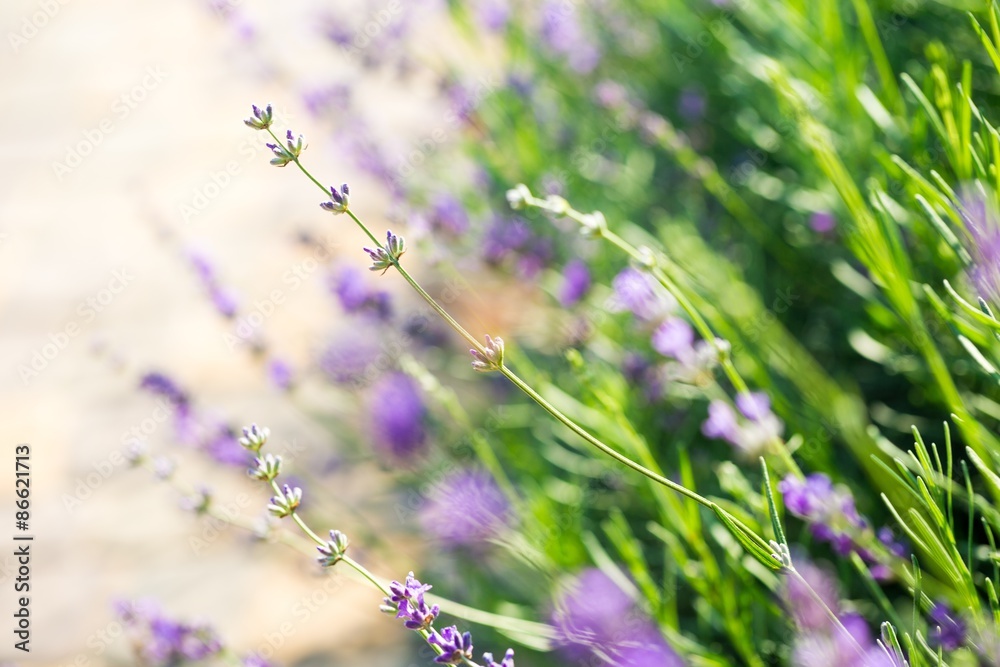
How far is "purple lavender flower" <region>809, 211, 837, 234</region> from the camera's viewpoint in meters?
1.56

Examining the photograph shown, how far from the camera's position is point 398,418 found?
1679 millimetres

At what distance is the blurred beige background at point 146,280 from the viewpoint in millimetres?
2068

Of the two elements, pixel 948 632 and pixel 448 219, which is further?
pixel 448 219

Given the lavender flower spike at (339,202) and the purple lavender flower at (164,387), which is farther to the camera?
the purple lavender flower at (164,387)

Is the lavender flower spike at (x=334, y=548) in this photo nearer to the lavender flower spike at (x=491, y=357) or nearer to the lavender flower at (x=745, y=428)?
the lavender flower spike at (x=491, y=357)

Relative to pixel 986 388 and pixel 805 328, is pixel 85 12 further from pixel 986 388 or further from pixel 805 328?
pixel 986 388

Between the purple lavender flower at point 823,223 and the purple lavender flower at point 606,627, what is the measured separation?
0.72 m

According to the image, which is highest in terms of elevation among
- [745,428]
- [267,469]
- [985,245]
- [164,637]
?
[985,245]

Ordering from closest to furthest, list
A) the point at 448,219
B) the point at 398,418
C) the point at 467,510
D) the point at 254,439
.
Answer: the point at 254,439 → the point at 467,510 → the point at 398,418 → the point at 448,219

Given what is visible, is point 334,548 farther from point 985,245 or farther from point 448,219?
point 448,219

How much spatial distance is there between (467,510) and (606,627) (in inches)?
13.5

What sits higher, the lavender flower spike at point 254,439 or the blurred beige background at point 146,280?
the lavender flower spike at point 254,439

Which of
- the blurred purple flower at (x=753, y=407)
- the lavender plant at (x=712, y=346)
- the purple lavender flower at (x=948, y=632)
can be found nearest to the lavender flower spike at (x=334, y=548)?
the lavender plant at (x=712, y=346)

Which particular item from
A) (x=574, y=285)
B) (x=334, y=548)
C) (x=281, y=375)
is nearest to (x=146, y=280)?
(x=281, y=375)
